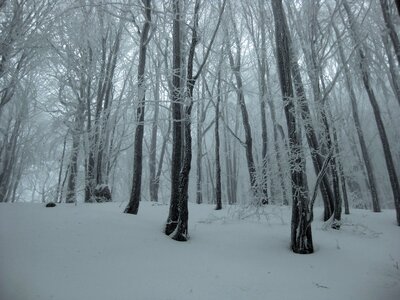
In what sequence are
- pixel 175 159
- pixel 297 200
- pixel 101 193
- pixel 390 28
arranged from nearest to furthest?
pixel 297 200, pixel 175 159, pixel 390 28, pixel 101 193

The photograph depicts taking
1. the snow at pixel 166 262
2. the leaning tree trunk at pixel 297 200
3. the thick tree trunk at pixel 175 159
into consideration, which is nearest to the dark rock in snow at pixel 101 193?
the snow at pixel 166 262

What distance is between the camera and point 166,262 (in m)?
3.75

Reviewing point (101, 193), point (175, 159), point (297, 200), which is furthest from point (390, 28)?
point (101, 193)

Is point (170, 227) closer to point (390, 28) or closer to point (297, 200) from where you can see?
point (297, 200)

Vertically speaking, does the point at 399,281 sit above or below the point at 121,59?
below

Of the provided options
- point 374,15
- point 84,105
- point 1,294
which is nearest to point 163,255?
A: point 1,294

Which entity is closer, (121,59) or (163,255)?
(163,255)

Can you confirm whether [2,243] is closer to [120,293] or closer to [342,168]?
[120,293]

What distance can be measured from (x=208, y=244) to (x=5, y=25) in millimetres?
6535

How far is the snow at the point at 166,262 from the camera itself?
3000 mm

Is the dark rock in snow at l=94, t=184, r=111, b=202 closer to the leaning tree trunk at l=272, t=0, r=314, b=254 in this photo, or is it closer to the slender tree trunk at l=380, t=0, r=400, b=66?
the leaning tree trunk at l=272, t=0, r=314, b=254

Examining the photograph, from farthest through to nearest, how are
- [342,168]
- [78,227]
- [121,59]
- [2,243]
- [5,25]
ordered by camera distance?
[121,59] → [342,168] → [5,25] → [78,227] → [2,243]

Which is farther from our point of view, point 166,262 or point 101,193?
point 101,193

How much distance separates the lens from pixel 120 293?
2912 mm
